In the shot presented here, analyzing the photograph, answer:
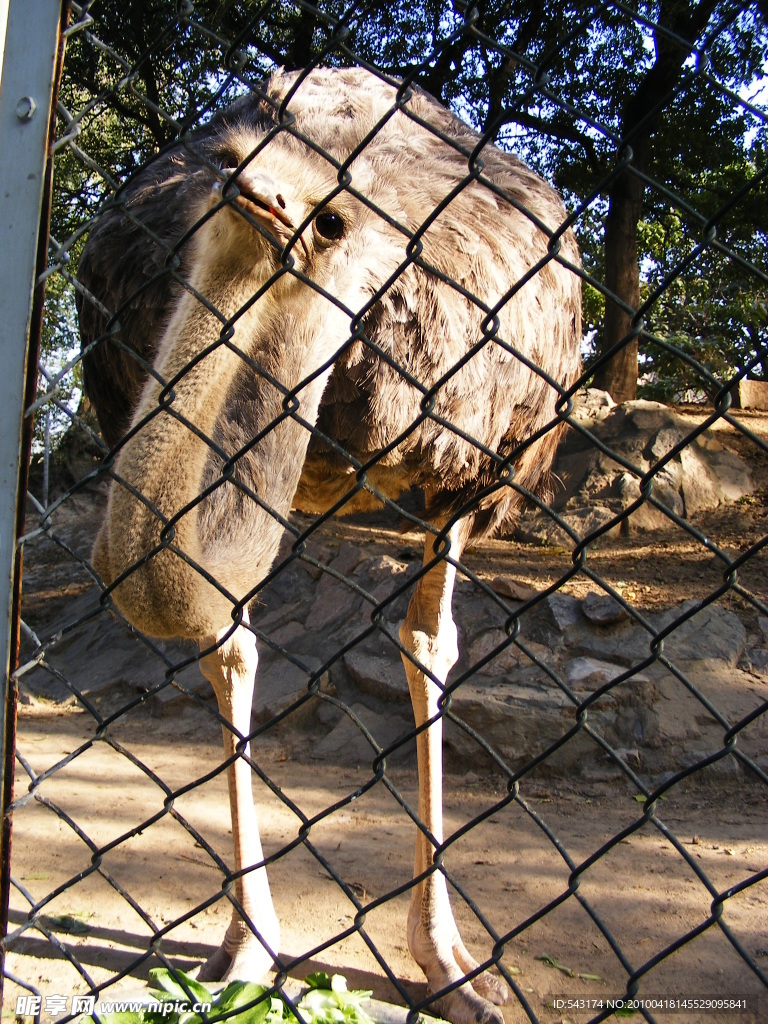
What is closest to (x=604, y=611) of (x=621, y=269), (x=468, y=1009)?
(x=468, y=1009)

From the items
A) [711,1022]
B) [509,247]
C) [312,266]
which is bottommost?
[711,1022]

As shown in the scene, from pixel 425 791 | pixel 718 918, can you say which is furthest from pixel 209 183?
pixel 718 918

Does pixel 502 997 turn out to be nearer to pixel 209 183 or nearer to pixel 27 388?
pixel 27 388

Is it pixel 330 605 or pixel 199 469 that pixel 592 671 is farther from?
pixel 199 469

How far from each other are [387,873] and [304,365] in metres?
1.91

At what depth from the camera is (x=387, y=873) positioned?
319 cm

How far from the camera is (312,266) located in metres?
1.94

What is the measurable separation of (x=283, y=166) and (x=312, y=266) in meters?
0.24

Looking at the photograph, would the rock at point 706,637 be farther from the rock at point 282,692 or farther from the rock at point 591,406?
A: the rock at point 591,406

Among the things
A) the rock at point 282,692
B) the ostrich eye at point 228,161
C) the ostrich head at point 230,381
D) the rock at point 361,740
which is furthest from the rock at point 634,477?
the ostrich eye at point 228,161

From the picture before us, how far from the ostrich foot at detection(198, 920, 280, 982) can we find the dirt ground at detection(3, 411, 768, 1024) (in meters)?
0.08

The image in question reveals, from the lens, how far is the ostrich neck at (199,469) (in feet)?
5.47

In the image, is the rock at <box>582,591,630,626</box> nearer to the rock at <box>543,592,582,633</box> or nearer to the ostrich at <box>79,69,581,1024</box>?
the rock at <box>543,592,582,633</box>

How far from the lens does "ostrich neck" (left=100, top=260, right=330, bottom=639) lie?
1.67 m
